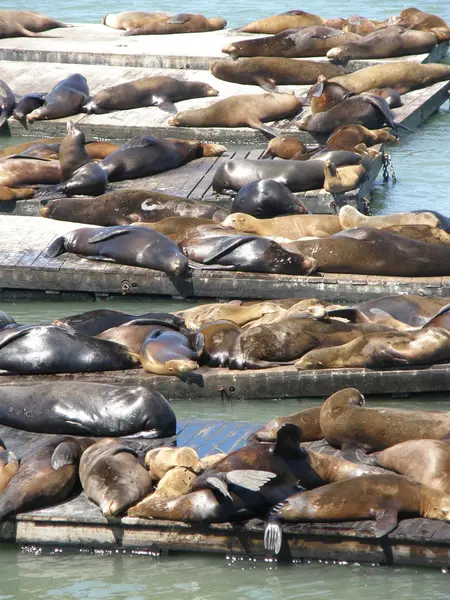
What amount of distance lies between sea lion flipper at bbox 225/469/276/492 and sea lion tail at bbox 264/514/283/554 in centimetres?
18

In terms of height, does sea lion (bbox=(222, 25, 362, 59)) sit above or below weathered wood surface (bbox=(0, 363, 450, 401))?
above

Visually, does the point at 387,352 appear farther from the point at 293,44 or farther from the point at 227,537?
the point at 293,44

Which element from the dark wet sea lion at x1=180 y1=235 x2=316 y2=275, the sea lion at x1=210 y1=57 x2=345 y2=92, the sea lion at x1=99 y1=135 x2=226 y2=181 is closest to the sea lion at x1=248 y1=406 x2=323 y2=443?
the dark wet sea lion at x1=180 y1=235 x2=316 y2=275

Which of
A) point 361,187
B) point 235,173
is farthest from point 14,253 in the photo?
point 361,187

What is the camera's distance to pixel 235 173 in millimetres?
11281

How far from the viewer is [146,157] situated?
12039 millimetres

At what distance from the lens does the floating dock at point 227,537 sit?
224 inches

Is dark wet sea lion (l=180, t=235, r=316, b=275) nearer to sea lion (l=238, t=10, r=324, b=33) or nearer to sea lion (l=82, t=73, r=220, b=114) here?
sea lion (l=82, t=73, r=220, b=114)

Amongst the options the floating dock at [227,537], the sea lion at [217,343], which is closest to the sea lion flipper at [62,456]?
the floating dock at [227,537]

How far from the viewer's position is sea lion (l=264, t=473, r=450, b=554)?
575 cm

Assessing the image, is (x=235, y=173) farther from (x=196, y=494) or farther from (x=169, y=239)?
(x=196, y=494)

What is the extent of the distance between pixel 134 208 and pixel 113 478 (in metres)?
4.91

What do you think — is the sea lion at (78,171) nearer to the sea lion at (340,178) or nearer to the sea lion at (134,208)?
the sea lion at (134,208)

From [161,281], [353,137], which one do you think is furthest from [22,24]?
[161,281]
